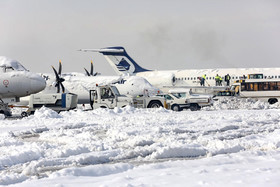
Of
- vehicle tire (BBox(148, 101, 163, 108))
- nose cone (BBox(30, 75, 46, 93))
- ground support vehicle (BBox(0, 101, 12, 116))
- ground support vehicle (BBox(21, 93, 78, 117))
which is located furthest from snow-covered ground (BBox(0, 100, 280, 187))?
vehicle tire (BBox(148, 101, 163, 108))

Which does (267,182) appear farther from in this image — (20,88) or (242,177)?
(20,88)

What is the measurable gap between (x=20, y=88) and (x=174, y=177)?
2320 centimetres

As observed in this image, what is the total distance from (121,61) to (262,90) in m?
22.1

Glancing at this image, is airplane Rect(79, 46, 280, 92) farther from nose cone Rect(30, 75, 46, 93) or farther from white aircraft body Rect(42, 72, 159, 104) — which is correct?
nose cone Rect(30, 75, 46, 93)

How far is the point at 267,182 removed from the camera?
Answer: 6.72 meters

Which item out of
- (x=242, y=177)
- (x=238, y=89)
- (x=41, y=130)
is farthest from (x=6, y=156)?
(x=238, y=89)

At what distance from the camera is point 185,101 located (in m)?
34.8

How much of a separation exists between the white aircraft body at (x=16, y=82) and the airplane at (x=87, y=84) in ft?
27.8

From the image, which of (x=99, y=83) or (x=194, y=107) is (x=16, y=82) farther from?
(x=194, y=107)

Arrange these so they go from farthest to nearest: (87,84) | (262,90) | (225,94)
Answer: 1. (225,94)
2. (262,90)
3. (87,84)

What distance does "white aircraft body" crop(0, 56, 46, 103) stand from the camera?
29.0 metres

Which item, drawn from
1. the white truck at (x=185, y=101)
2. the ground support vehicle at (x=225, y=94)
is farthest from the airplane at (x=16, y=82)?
the ground support vehicle at (x=225, y=94)

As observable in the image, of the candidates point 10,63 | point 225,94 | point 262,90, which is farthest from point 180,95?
point 10,63

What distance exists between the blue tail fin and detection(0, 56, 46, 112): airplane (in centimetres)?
3118
